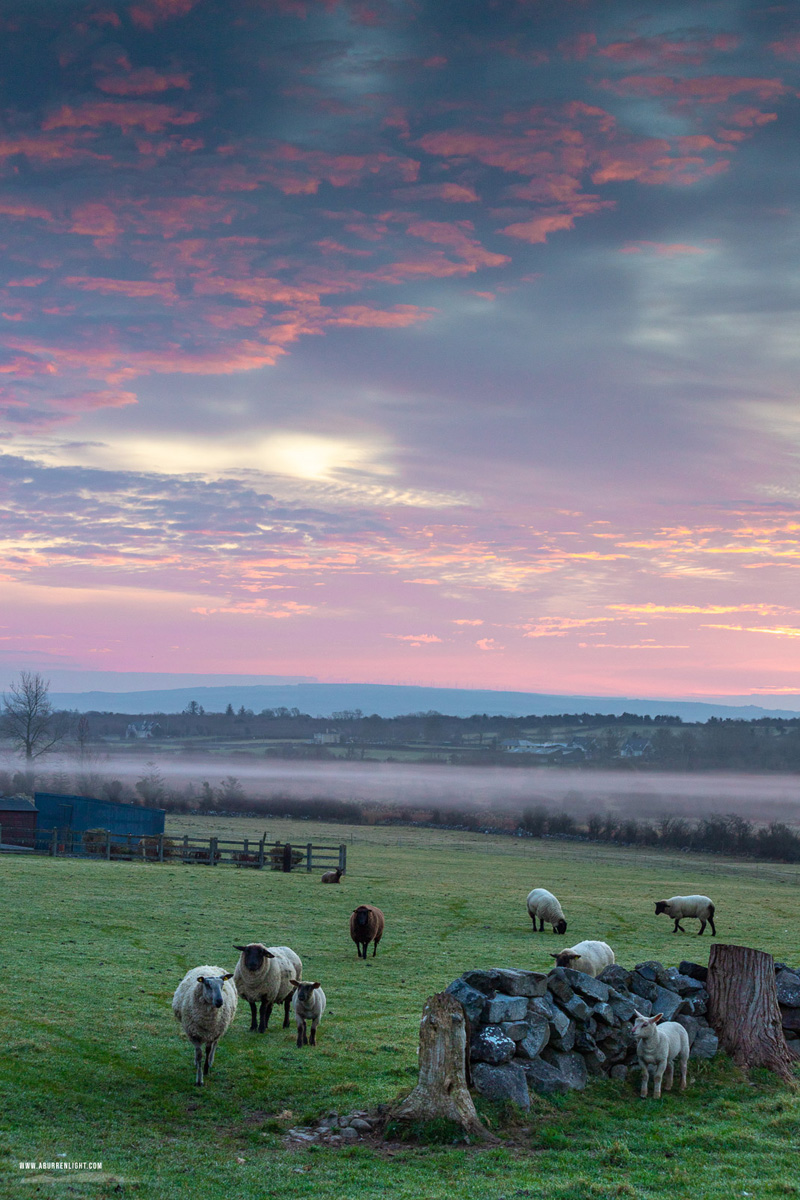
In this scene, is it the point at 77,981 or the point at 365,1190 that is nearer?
the point at 365,1190

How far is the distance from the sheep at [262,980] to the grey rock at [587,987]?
5.53 meters

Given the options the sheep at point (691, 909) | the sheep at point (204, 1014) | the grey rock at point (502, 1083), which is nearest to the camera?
the grey rock at point (502, 1083)

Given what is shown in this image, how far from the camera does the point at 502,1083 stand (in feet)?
39.6

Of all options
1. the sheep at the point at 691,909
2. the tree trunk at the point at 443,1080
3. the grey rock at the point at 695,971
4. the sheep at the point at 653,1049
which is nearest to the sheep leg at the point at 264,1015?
the tree trunk at the point at 443,1080

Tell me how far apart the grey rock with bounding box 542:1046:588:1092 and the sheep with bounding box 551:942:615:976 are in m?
6.81

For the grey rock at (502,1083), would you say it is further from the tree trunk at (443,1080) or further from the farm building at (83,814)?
the farm building at (83,814)

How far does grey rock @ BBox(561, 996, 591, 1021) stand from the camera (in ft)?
43.8

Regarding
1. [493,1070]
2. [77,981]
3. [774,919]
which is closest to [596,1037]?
[493,1070]

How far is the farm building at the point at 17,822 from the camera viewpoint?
51812mm

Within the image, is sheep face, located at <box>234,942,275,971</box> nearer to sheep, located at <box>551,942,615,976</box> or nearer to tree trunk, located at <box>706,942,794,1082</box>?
sheep, located at <box>551,942,615,976</box>

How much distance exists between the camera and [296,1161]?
10469 mm

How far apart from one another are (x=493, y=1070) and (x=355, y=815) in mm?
86958

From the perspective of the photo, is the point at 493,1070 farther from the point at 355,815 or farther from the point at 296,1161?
the point at 355,815

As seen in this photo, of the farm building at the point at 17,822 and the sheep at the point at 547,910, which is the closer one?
the sheep at the point at 547,910
